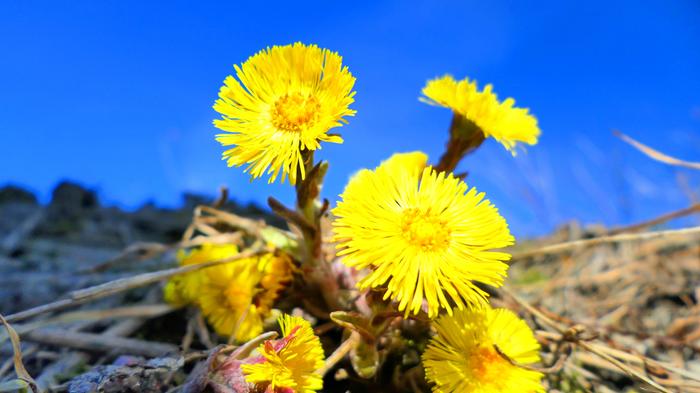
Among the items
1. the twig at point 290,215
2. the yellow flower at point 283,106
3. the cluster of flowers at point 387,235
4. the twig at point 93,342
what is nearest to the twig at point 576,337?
the cluster of flowers at point 387,235

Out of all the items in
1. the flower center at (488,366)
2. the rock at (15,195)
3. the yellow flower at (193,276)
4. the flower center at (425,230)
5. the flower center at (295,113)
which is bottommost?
the flower center at (488,366)

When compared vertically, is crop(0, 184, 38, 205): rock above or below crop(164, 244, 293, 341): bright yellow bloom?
above

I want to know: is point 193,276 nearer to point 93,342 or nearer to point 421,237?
point 93,342

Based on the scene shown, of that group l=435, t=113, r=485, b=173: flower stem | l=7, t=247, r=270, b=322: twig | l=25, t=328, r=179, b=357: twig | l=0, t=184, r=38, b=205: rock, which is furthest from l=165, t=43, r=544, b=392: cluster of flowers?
l=0, t=184, r=38, b=205: rock

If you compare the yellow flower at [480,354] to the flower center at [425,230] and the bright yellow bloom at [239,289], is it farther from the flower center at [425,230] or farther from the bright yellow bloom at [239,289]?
the bright yellow bloom at [239,289]

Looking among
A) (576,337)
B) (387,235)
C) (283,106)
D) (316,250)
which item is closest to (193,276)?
(316,250)

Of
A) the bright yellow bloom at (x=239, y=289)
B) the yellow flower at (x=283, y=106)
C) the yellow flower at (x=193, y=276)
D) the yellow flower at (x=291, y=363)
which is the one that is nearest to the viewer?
the yellow flower at (x=291, y=363)

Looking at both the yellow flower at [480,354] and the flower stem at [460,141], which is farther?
the flower stem at [460,141]

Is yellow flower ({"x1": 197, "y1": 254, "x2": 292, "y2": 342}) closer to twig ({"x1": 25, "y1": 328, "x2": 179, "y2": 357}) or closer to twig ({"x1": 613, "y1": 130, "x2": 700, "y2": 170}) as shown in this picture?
twig ({"x1": 25, "y1": 328, "x2": 179, "y2": 357})
